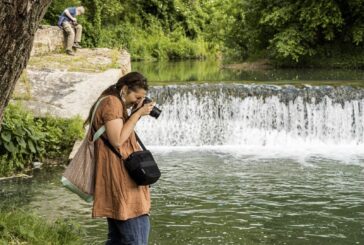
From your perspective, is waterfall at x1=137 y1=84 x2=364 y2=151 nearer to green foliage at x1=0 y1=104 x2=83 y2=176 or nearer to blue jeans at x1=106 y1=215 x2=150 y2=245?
green foliage at x1=0 y1=104 x2=83 y2=176

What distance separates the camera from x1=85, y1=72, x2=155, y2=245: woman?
4.34 m

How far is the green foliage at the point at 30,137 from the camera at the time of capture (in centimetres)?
1054

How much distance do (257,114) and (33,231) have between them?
35.0ft

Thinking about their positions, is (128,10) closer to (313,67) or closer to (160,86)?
(313,67)

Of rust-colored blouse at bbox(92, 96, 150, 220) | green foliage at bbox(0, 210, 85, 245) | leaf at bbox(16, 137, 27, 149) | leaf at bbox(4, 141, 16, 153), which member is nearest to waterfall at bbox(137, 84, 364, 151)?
leaf at bbox(16, 137, 27, 149)

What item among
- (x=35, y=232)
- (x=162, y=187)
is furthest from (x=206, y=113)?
(x=35, y=232)

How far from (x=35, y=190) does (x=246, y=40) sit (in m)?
19.9

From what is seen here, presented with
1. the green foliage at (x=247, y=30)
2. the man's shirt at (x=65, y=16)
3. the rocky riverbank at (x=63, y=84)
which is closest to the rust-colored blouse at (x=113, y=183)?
the rocky riverbank at (x=63, y=84)

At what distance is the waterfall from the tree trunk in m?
12.0

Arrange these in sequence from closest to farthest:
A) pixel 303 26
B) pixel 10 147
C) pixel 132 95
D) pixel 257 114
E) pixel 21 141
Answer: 1. pixel 132 95
2. pixel 10 147
3. pixel 21 141
4. pixel 257 114
5. pixel 303 26

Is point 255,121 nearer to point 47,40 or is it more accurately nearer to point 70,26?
point 70,26

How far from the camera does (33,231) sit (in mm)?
5633

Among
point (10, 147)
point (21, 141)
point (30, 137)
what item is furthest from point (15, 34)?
point (30, 137)

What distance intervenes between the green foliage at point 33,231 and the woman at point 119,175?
112cm
